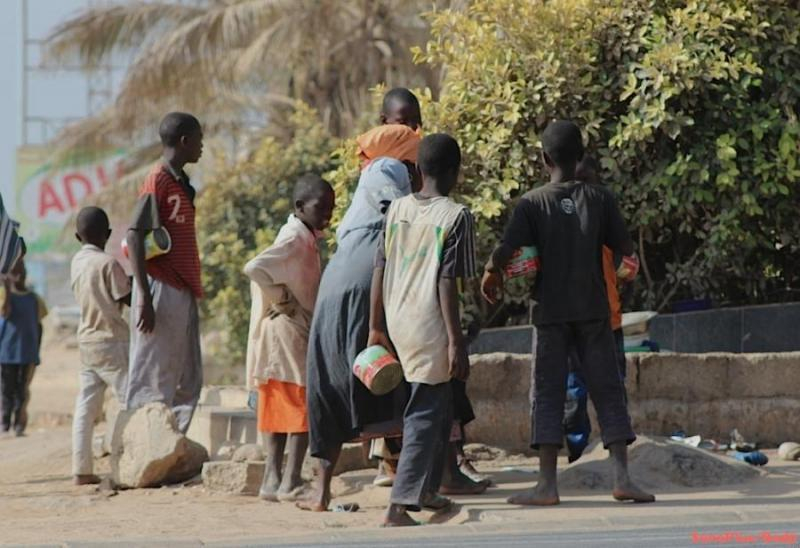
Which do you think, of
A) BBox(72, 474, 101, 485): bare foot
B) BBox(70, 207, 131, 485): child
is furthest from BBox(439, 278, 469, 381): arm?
BBox(72, 474, 101, 485): bare foot

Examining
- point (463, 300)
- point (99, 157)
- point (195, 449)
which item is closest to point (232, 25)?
point (99, 157)

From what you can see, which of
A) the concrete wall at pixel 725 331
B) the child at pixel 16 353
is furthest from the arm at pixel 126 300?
the child at pixel 16 353

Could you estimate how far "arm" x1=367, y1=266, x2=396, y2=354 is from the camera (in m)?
6.43

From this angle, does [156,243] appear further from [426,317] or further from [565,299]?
[565,299]

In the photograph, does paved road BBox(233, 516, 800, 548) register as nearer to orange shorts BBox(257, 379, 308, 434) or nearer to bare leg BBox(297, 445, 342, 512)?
bare leg BBox(297, 445, 342, 512)

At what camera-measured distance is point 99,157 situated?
878 inches

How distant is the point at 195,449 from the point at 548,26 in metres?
3.40

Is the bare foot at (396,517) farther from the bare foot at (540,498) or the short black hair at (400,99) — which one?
the short black hair at (400,99)

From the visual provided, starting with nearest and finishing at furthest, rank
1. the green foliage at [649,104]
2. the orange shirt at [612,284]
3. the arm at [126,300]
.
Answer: the orange shirt at [612,284] < the arm at [126,300] < the green foliage at [649,104]

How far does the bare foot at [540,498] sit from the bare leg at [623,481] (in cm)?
28

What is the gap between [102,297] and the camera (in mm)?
8547

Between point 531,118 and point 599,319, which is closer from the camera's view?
point 599,319

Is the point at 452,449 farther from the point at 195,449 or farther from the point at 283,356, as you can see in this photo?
the point at 195,449

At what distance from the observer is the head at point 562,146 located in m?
6.78
